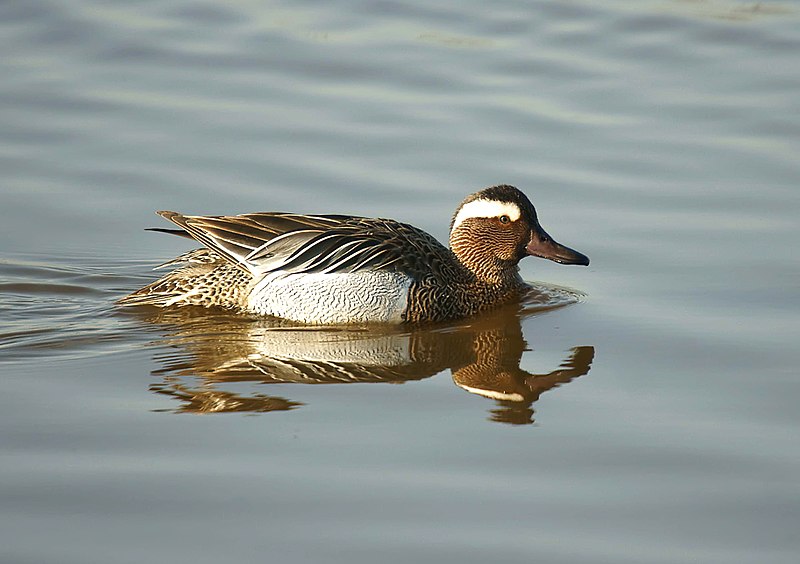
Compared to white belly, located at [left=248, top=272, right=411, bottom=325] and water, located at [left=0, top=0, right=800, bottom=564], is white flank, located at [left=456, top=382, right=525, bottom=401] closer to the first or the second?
water, located at [left=0, top=0, right=800, bottom=564]

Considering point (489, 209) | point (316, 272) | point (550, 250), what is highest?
point (489, 209)

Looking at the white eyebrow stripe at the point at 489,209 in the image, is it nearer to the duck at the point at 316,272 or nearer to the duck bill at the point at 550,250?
the duck bill at the point at 550,250

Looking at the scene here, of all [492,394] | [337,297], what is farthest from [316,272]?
[492,394]

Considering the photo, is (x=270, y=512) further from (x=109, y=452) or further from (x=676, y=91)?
(x=676, y=91)

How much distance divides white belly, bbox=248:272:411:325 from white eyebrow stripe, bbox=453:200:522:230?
31.5 inches

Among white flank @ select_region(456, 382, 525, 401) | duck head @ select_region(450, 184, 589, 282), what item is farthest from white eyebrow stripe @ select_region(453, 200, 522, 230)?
white flank @ select_region(456, 382, 525, 401)

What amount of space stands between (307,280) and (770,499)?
342 centimetres

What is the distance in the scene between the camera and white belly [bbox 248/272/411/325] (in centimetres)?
807

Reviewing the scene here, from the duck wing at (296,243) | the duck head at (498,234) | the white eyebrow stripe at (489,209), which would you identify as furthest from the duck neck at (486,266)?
the duck wing at (296,243)

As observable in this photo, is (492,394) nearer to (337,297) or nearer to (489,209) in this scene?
(337,297)

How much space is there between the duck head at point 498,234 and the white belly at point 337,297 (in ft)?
2.56

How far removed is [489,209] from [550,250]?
1.52ft

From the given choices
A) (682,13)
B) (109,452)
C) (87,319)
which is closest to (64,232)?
(87,319)

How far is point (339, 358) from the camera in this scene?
733cm
